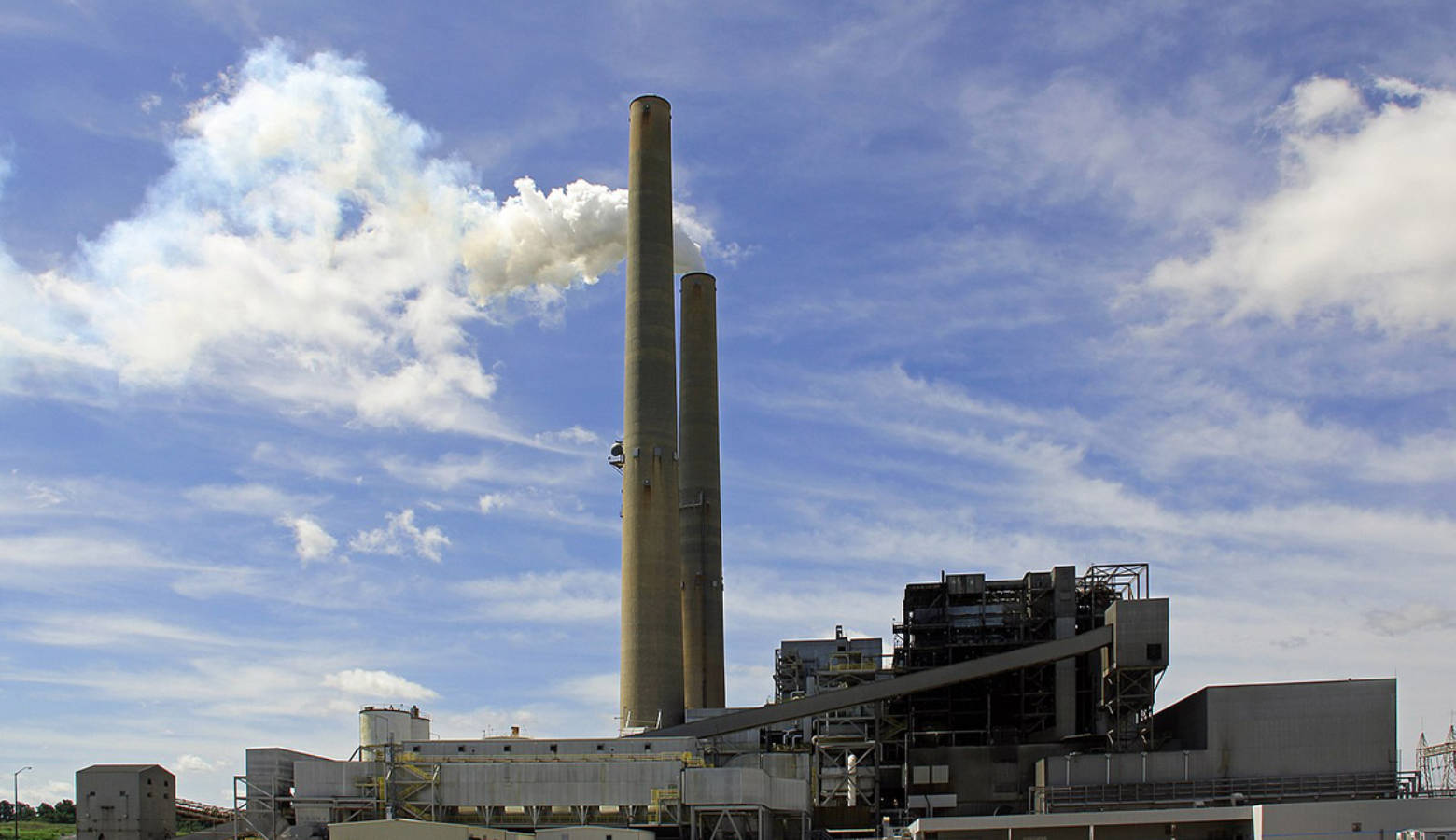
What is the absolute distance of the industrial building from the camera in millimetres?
55500

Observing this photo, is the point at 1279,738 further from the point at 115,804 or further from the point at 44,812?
the point at 44,812

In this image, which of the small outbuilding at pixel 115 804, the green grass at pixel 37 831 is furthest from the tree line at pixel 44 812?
the small outbuilding at pixel 115 804

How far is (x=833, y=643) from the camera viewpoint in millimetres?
87188

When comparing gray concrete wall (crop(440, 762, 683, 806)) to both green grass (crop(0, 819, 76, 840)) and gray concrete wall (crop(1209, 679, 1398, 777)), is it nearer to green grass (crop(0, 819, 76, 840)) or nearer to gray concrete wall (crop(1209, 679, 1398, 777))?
gray concrete wall (crop(1209, 679, 1398, 777))

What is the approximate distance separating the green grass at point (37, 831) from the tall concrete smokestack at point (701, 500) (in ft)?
148

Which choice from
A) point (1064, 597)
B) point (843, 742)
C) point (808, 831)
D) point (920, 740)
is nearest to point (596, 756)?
point (808, 831)

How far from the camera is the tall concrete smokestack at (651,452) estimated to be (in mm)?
74500

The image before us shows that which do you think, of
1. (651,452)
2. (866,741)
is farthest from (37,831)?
(866,741)

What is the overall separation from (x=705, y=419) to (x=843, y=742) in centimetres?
2847

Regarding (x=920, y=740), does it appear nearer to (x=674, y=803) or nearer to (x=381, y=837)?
(x=674, y=803)

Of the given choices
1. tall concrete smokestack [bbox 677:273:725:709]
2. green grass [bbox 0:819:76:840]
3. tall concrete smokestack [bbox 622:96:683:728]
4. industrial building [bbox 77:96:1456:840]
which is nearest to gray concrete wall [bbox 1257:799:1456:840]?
industrial building [bbox 77:96:1456:840]

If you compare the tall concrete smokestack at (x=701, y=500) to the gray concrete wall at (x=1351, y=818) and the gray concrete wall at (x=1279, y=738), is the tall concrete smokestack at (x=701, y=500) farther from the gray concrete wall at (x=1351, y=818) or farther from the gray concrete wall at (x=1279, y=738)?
the gray concrete wall at (x=1351, y=818)

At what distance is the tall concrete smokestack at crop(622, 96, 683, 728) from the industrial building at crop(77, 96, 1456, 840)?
118mm

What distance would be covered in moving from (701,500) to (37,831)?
6070 cm
